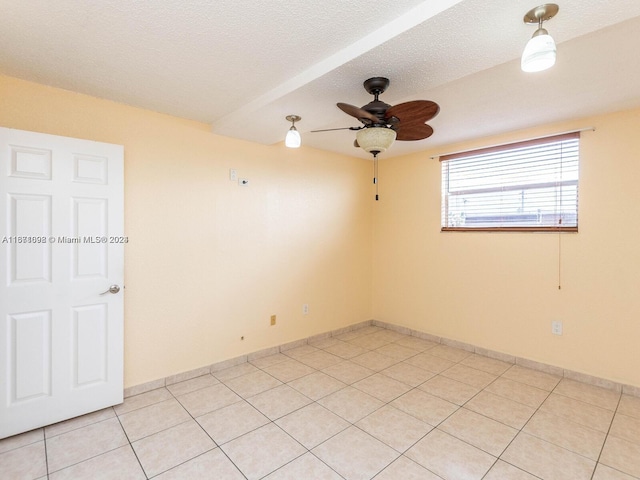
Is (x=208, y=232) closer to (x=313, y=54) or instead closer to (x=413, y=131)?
(x=313, y=54)

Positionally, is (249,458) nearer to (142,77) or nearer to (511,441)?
(511,441)

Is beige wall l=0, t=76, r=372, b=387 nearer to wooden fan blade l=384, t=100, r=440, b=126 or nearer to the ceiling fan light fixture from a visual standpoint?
the ceiling fan light fixture

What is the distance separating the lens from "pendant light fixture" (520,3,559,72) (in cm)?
126

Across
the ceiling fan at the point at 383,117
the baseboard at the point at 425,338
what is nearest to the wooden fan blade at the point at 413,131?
the ceiling fan at the point at 383,117

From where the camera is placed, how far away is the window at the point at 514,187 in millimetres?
3049

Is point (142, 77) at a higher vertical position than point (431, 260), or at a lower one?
higher

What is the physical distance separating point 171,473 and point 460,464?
5.38ft

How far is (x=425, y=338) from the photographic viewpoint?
13.5 ft

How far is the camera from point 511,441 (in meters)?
2.09

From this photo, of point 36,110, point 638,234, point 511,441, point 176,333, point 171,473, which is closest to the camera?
point 171,473

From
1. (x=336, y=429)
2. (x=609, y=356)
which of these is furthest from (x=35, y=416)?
(x=609, y=356)

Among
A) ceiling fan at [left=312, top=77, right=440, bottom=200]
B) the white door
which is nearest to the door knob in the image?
the white door

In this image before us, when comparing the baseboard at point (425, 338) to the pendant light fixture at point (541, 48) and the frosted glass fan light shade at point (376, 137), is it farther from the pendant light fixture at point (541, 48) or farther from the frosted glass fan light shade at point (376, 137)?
the pendant light fixture at point (541, 48)

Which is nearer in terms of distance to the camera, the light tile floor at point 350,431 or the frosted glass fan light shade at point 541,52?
the frosted glass fan light shade at point 541,52
